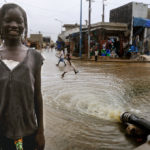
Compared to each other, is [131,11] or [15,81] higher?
[131,11]

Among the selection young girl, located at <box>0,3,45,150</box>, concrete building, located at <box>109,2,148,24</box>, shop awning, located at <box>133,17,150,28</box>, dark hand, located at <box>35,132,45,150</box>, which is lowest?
dark hand, located at <box>35,132,45,150</box>

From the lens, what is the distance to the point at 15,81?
1186mm

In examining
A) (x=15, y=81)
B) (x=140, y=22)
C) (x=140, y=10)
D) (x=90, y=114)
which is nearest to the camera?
(x=15, y=81)

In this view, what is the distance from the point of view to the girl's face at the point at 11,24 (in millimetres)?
1216

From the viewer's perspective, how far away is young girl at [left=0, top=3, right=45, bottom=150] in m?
1.20

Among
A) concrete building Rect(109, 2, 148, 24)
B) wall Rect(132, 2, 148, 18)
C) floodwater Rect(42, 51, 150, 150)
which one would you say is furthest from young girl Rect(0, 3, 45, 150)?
wall Rect(132, 2, 148, 18)

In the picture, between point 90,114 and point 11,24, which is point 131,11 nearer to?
point 90,114

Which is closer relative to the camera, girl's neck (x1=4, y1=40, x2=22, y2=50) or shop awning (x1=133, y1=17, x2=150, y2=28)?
girl's neck (x1=4, y1=40, x2=22, y2=50)

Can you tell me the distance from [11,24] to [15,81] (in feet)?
1.12

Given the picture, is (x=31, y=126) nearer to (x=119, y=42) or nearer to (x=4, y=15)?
(x=4, y=15)

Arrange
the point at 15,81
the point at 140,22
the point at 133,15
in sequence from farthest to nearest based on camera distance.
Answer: the point at 133,15
the point at 140,22
the point at 15,81

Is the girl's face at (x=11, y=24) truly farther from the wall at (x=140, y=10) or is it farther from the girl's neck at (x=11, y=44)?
the wall at (x=140, y=10)

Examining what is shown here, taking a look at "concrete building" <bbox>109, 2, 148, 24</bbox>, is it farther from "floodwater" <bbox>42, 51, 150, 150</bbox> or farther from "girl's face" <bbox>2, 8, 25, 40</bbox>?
"girl's face" <bbox>2, 8, 25, 40</bbox>

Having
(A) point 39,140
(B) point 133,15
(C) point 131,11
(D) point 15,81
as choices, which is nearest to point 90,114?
(A) point 39,140
